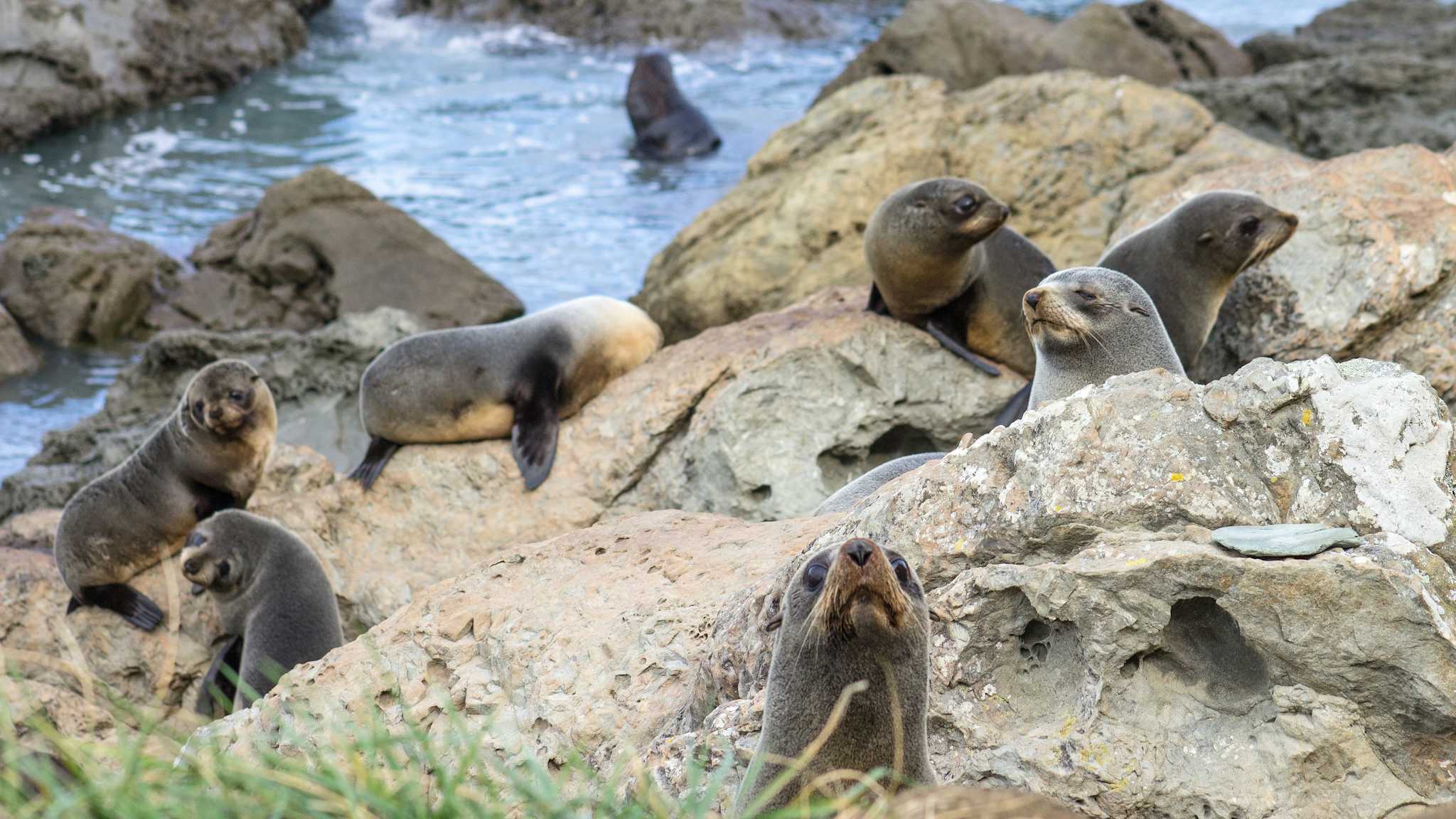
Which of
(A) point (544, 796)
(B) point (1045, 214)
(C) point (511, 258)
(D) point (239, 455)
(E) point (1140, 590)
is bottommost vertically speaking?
(C) point (511, 258)

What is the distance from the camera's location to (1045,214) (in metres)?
8.91

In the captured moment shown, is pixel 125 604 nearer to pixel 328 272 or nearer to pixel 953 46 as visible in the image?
pixel 328 272

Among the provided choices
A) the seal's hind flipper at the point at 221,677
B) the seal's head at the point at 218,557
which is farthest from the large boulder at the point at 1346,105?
the seal's hind flipper at the point at 221,677

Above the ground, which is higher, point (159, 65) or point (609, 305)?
point (609, 305)

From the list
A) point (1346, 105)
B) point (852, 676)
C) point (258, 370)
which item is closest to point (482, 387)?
point (258, 370)

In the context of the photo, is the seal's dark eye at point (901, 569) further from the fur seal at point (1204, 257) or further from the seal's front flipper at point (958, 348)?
the seal's front flipper at point (958, 348)

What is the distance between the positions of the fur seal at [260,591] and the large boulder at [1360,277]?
4.11 meters

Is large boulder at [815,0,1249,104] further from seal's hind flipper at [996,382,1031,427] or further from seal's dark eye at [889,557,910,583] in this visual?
seal's dark eye at [889,557,910,583]

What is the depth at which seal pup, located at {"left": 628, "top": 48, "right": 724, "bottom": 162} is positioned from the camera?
1722 centimetres

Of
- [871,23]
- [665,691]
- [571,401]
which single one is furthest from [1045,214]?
[871,23]

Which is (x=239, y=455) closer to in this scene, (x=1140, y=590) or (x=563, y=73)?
(x=1140, y=590)

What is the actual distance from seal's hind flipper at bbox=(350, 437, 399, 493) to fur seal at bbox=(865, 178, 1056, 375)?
2.63 m

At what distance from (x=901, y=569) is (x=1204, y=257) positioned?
383 centimetres

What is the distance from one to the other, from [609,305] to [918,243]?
200 cm
